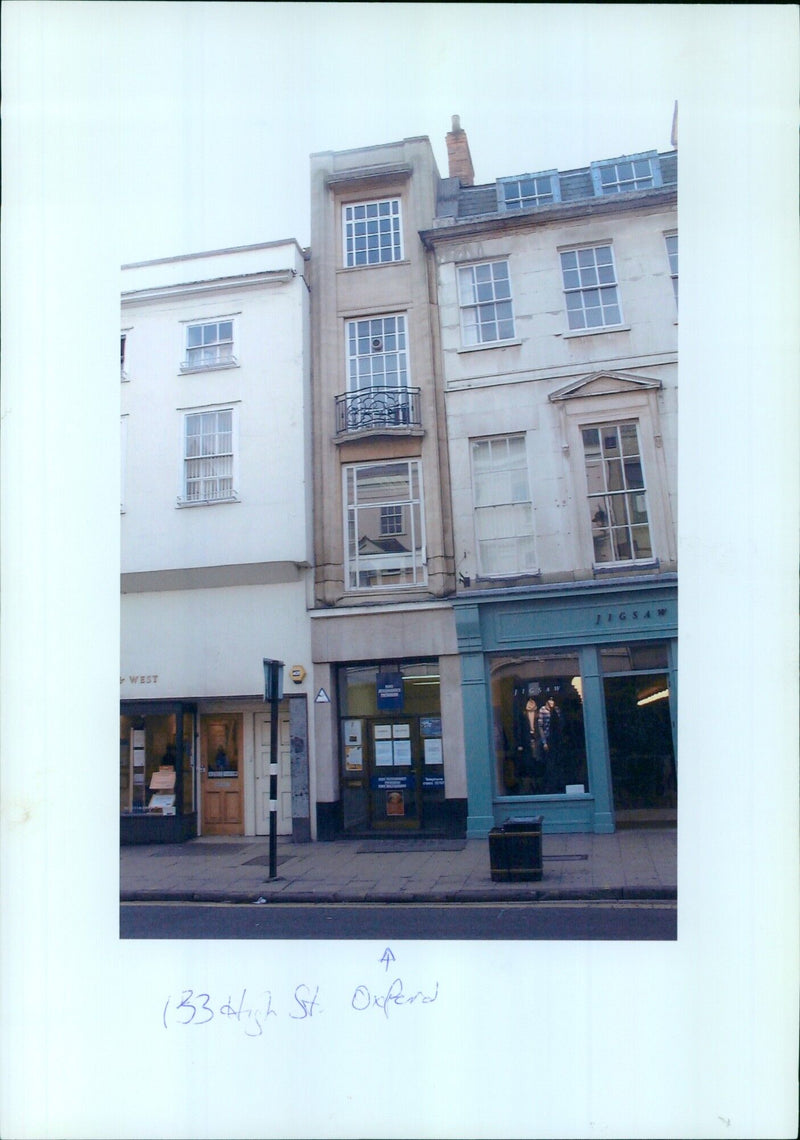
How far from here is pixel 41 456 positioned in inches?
139

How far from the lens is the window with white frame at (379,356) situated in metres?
4.55

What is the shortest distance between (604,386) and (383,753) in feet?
8.00

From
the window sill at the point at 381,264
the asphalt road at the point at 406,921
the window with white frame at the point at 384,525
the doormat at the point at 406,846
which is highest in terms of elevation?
the window sill at the point at 381,264

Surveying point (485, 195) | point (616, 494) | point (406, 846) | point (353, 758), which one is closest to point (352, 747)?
point (353, 758)

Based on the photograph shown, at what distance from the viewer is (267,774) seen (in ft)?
14.4

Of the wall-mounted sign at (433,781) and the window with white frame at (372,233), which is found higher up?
the window with white frame at (372,233)

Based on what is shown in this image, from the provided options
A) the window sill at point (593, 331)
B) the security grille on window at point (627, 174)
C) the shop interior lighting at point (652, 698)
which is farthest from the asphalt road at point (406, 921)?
the security grille on window at point (627, 174)

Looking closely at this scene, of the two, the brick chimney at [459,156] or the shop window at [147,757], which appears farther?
the brick chimney at [459,156]

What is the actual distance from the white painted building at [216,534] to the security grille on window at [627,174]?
1729mm

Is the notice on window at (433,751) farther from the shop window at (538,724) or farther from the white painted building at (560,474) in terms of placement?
the shop window at (538,724)

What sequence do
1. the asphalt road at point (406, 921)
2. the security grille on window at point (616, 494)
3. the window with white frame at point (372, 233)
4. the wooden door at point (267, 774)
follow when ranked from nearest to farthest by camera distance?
the asphalt road at point (406, 921) → the security grille on window at point (616, 494) → the wooden door at point (267, 774) → the window with white frame at point (372, 233)

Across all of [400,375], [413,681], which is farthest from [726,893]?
[400,375]

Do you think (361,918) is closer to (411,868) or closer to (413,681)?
(411,868)

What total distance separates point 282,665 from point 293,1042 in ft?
6.59
